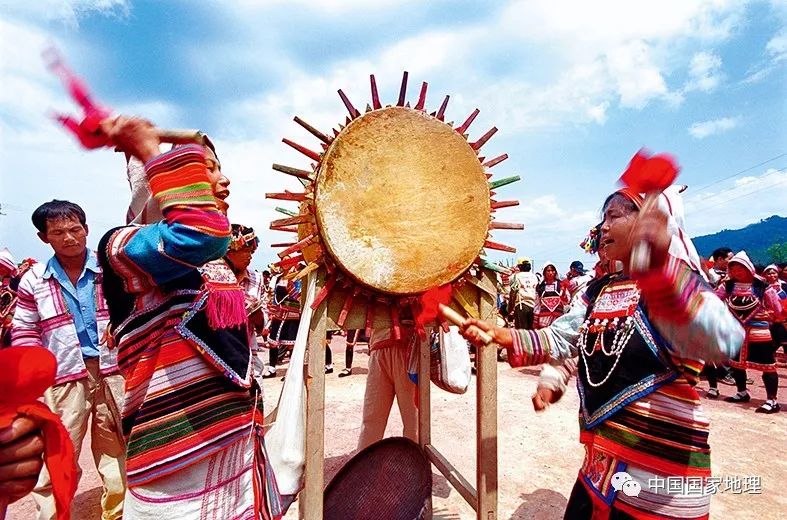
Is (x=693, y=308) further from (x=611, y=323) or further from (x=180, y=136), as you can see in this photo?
(x=180, y=136)

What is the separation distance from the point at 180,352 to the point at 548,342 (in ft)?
5.73

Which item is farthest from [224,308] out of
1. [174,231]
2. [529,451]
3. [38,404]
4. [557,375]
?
[529,451]

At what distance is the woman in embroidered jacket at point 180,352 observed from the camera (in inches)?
59.5

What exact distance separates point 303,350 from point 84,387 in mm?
2029

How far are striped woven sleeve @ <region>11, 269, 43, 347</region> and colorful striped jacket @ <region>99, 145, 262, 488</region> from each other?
6.95 feet

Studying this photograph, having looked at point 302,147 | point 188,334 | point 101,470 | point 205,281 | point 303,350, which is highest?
point 302,147

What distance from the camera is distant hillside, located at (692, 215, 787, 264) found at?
26.3 metres

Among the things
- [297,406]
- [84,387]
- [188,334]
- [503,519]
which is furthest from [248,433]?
[503,519]

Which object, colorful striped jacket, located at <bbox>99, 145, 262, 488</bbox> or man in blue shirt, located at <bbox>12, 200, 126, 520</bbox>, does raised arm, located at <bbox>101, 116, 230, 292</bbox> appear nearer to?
colorful striped jacket, located at <bbox>99, 145, 262, 488</bbox>

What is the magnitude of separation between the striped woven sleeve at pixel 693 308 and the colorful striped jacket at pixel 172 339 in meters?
1.53

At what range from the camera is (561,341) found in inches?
93.9

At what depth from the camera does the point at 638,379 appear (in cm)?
203

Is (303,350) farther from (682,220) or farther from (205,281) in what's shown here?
(682,220)

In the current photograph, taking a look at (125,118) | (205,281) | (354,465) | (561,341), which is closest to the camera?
(125,118)
